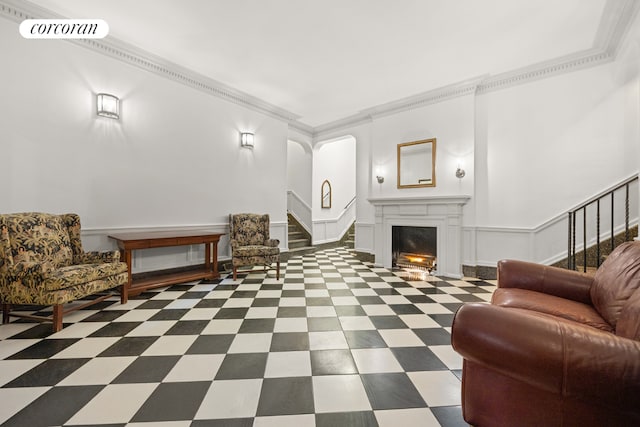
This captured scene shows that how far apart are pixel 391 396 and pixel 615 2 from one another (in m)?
4.33

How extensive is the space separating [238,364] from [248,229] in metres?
3.02

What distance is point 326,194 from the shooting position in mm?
7867

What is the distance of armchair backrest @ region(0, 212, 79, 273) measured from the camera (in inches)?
94.2

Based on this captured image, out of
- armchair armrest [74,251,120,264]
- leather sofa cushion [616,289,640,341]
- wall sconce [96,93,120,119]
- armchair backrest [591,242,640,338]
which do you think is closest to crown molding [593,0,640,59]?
armchair backrest [591,242,640,338]

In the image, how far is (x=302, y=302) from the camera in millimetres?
3070

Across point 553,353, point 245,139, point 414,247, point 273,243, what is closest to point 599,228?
point 414,247

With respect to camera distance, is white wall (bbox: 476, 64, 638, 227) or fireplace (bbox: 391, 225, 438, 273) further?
fireplace (bbox: 391, 225, 438, 273)

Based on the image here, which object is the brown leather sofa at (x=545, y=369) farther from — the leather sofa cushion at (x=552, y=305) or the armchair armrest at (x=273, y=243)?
the armchair armrest at (x=273, y=243)

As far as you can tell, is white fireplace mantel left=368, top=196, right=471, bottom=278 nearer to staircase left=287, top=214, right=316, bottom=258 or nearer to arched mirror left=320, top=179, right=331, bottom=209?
staircase left=287, top=214, right=316, bottom=258

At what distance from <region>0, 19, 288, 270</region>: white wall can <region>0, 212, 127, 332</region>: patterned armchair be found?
454 millimetres

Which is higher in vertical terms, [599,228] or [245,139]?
[245,139]

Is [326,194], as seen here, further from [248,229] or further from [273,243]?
[273,243]

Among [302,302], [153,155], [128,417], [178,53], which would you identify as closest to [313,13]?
[178,53]

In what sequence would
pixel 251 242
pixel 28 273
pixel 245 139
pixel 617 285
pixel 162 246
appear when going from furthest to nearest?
1. pixel 245 139
2. pixel 251 242
3. pixel 162 246
4. pixel 28 273
5. pixel 617 285
